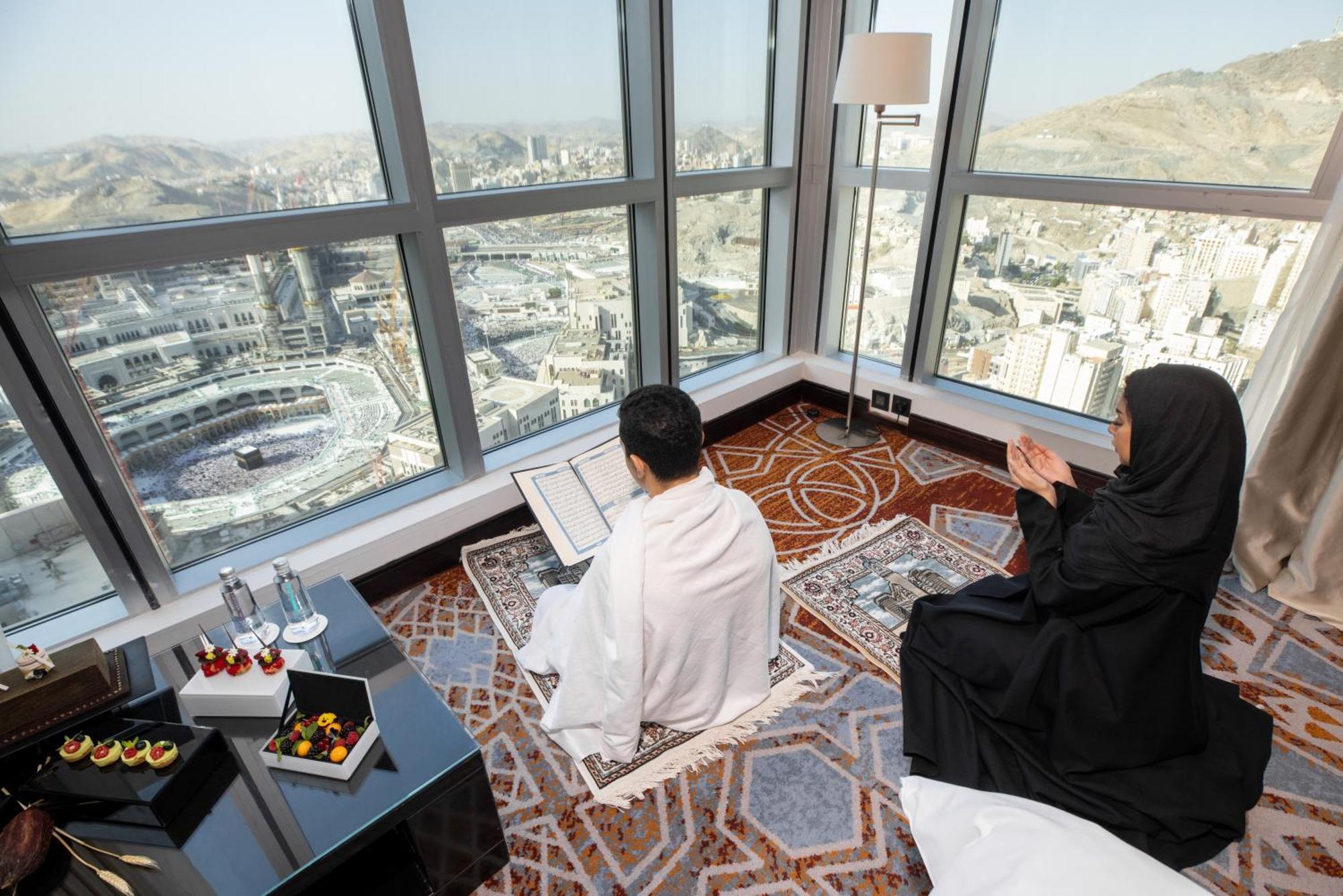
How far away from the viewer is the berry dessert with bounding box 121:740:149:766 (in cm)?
131

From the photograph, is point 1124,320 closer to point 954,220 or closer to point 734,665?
point 954,220

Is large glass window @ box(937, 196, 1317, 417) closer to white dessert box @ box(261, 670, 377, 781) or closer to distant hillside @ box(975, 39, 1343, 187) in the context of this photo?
distant hillside @ box(975, 39, 1343, 187)

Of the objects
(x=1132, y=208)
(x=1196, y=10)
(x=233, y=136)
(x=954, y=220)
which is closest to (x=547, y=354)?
(x=233, y=136)

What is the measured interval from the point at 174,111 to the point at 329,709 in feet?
5.54

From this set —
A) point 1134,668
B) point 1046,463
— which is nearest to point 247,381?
point 1046,463

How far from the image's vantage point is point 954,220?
3111 mm

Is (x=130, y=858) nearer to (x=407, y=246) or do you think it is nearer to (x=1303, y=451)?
(x=407, y=246)

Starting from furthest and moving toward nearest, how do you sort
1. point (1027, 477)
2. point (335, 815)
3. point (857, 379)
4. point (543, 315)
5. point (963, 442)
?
point (857, 379) < point (963, 442) < point (543, 315) < point (1027, 477) < point (335, 815)

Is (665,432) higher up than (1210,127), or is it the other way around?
(1210,127)

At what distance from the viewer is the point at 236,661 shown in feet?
4.92

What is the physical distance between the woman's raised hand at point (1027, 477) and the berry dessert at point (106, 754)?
2.29 m

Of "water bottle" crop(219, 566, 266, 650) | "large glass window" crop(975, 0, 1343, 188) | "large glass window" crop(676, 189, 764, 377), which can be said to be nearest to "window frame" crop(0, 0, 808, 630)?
"large glass window" crop(676, 189, 764, 377)

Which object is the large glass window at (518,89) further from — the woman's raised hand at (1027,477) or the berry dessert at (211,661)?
the woman's raised hand at (1027,477)

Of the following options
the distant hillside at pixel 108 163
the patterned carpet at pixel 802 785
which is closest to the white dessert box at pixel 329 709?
the patterned carpet at pixel 802 785
